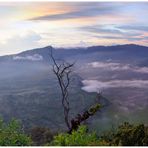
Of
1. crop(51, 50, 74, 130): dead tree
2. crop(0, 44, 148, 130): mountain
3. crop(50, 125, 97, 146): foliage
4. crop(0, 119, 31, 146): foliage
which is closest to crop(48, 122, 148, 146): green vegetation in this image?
crop(50, 125, 97, 146): foliage

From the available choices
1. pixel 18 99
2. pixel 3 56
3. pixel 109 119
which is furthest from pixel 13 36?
pixel 109 119

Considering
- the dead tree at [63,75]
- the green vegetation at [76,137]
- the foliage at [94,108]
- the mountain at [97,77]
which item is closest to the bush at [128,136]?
the green vegetation at [76,137]

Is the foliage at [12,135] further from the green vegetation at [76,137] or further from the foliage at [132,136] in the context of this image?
the foliage at [132,136]

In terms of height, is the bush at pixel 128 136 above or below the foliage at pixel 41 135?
above

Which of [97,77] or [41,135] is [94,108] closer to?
[97,77]

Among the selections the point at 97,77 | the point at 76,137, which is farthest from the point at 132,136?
the point at 97,77

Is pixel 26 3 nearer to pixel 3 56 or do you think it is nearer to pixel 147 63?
pixel 3 56

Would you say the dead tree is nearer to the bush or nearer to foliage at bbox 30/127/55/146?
foliage at bbox 30/127/55/146

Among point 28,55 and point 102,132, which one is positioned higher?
point 28,55
